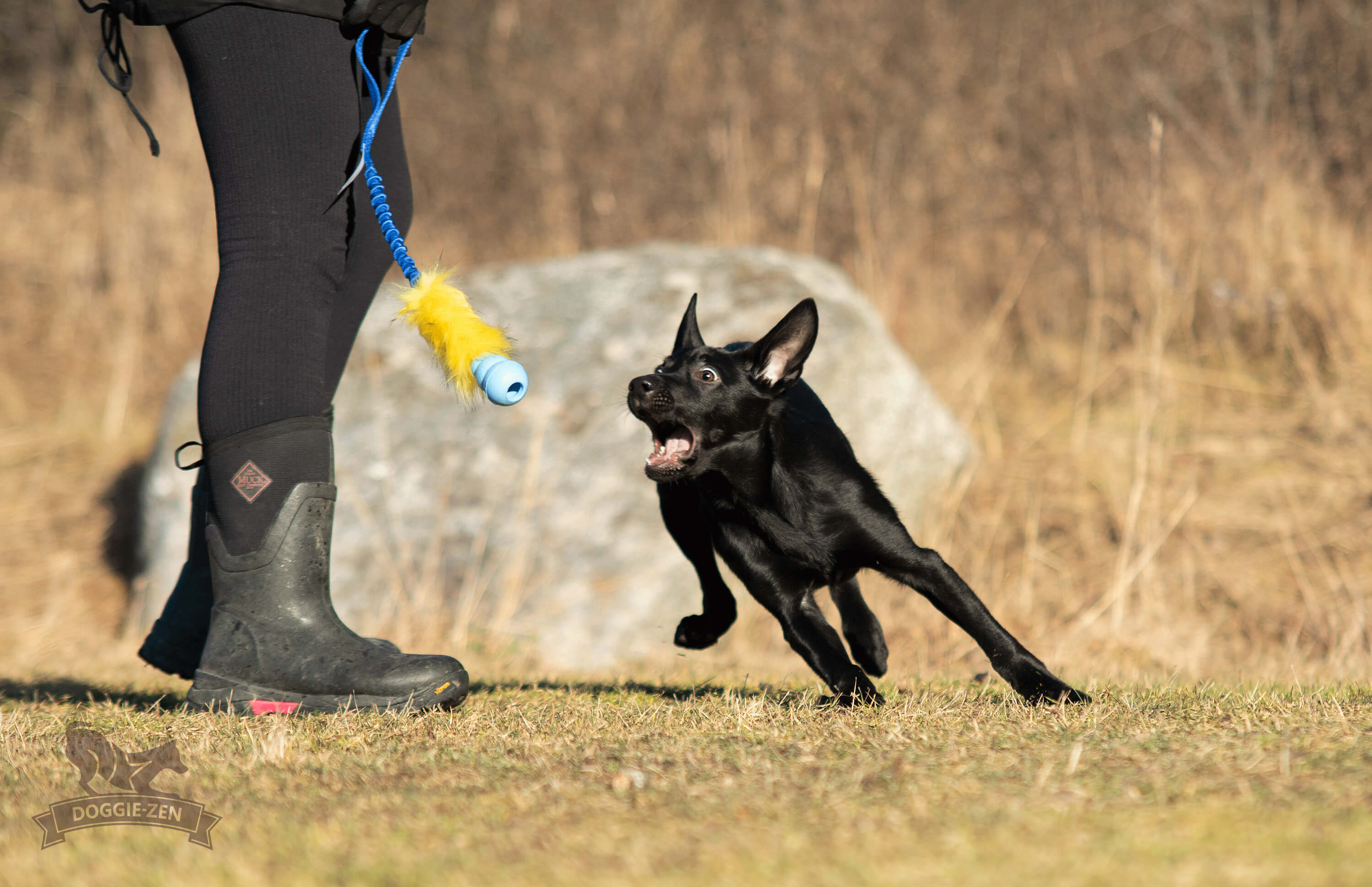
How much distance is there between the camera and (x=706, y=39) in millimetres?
7719

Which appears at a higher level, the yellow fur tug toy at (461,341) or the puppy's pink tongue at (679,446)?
the yellow fur tug toy at (461,341)

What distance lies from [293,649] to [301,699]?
0.31 ft

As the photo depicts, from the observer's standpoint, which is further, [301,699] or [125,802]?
A: [301,699]

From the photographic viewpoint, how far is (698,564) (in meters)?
3.06

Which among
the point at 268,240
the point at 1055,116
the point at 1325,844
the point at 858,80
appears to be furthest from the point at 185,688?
the point at 1055,116

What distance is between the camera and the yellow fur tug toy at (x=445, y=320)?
2.00m

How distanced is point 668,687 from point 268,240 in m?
1.43

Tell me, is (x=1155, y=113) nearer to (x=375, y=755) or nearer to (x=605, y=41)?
(x=605, y=41)

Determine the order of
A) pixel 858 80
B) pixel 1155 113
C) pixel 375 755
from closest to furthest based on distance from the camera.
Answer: pixel 375 755
pixel 1155 113
pixel 858 80

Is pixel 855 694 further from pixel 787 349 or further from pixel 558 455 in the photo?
pixel 558 455

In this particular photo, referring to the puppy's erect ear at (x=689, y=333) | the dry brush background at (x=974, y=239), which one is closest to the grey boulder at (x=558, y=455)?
the dry brush background at (x=974, y=239)

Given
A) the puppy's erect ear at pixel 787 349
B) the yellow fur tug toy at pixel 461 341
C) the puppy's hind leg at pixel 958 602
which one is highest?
the puppy's erect ear at pixel 787 349

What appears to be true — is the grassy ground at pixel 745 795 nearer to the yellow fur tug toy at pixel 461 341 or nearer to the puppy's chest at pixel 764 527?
the puppy's chest at pixel 764 527

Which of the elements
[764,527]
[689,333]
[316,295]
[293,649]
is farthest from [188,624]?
[689,333]
